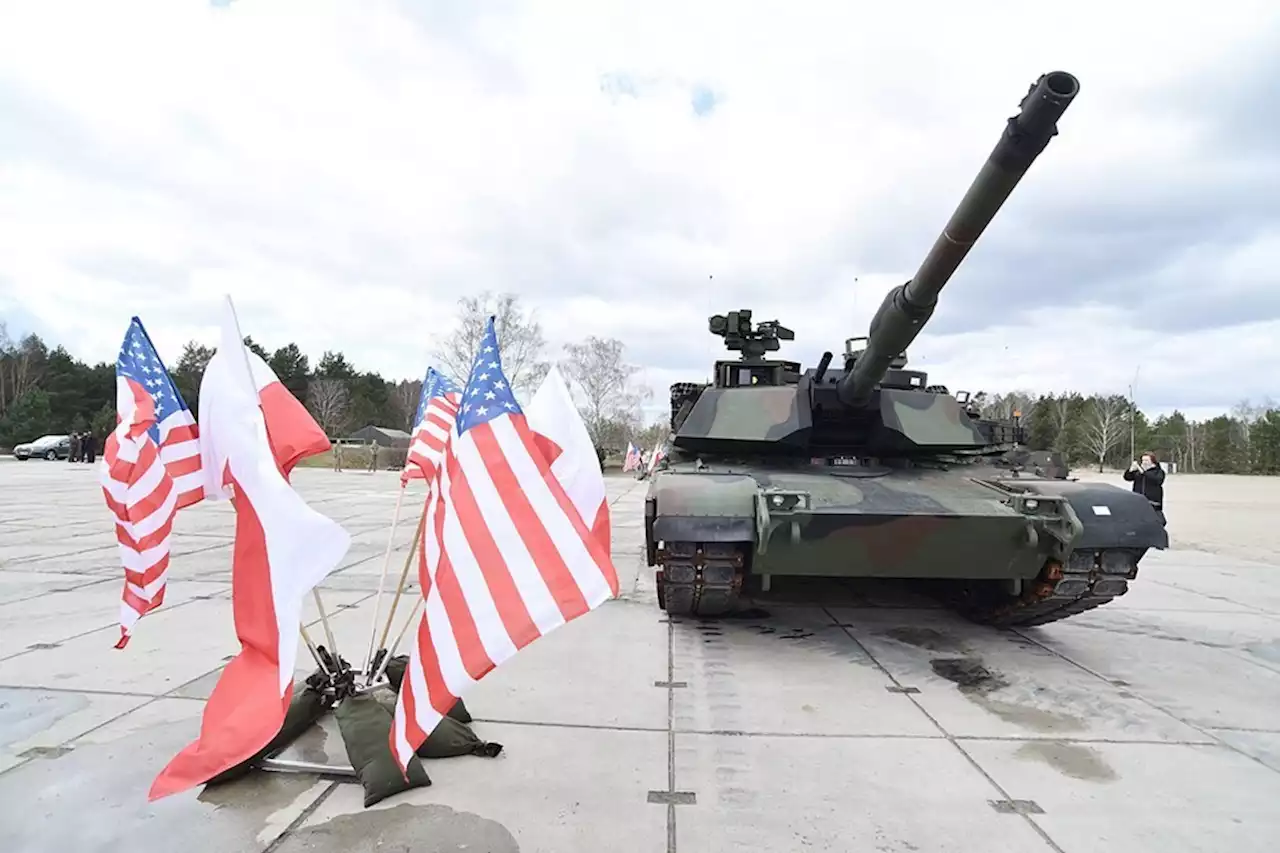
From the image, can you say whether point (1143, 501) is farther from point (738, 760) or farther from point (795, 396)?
point (738, 760)

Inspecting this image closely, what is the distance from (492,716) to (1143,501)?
4.51m

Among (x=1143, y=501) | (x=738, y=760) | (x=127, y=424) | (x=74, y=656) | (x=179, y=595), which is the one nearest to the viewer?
(x=738, y=760)

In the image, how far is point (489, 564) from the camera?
308 cm

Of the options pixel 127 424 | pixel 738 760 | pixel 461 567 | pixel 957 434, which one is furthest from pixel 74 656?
pixel 957 434

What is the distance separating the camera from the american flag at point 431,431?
447 centimetres

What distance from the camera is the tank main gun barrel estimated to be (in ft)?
13.3

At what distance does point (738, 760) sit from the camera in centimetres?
391

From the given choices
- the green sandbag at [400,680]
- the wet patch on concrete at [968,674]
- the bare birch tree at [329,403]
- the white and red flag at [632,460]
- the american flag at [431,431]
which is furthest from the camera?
the bare birch tree at [329,403]

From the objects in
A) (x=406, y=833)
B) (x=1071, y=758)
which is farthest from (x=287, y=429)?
(x=1071, y=758)

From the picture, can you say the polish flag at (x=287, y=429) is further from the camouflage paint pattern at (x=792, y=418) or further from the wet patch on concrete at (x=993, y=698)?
the wet patch on concrete at (x=993, y=698)

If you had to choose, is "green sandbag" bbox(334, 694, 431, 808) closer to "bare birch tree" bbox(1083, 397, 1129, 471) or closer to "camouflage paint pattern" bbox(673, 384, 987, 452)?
"camouflage paint pattern" bbox(673, 384, 987, 452)

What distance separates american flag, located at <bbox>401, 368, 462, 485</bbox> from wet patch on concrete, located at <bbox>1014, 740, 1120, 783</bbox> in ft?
10.6

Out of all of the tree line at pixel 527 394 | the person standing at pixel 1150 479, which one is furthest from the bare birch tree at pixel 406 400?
the person standing at pixel 1150 479

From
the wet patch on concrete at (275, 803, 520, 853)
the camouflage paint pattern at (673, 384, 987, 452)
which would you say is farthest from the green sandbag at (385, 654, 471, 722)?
the camouflage paint pattern at (673, 384, 987, 452)
